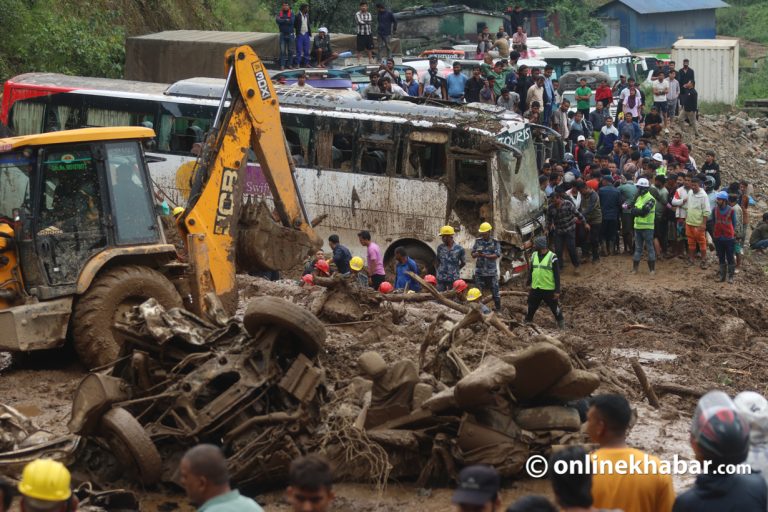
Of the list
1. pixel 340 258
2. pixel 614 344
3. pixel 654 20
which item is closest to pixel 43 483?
pixel 340 258

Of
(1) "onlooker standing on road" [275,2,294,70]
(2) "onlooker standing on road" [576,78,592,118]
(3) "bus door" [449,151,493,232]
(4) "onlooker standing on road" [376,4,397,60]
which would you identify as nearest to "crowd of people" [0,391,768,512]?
(3) "bus door" [449,151,493,232]

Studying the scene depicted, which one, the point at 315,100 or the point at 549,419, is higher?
the point at 315,100

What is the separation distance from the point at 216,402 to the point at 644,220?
11.6 meters

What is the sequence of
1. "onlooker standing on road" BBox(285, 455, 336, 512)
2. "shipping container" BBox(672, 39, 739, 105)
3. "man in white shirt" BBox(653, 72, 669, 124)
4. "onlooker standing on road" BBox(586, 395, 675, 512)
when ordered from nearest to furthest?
1. "onlooker standing on road" BBox(285, 455, 336, 512)
2. "onlooker standing on road" BBox(586, 395, 675, 512)
3. "man in white shirt" BBox(653, 72, 669, 124)
4. "shipping container" BBox(672, 39, 739, 105)

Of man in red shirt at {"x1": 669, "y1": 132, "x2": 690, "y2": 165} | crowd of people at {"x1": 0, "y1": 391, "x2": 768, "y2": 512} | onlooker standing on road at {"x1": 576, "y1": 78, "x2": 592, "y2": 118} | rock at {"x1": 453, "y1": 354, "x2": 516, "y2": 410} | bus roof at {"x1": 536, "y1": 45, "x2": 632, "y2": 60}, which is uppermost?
bus roof at {"x1": 536, "y1": 45, "x2": 632, "y2": 60}

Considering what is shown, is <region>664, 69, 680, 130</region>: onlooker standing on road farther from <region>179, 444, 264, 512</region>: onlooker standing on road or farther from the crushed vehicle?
A: <region>179, 444, 264, 512</region>: onlooker standing on road

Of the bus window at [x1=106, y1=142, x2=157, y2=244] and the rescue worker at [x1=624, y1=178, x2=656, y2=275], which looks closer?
the bus window at [x1=106, y1=142, x2=157, y2=244]

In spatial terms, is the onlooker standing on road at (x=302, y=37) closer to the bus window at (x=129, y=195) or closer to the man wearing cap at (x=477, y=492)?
the bus window at (x=129, y=195)

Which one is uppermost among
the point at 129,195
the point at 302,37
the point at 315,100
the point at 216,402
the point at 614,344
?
the point at 302,37

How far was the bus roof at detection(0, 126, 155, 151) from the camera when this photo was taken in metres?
11.4

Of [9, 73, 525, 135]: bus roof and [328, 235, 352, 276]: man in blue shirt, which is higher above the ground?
[9, 73, 525, 135]: bus roof

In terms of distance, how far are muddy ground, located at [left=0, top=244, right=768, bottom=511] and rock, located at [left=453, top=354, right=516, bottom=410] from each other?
819mm

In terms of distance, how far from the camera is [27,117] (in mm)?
22328

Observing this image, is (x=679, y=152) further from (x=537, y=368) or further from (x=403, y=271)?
(x=537, y=368)
